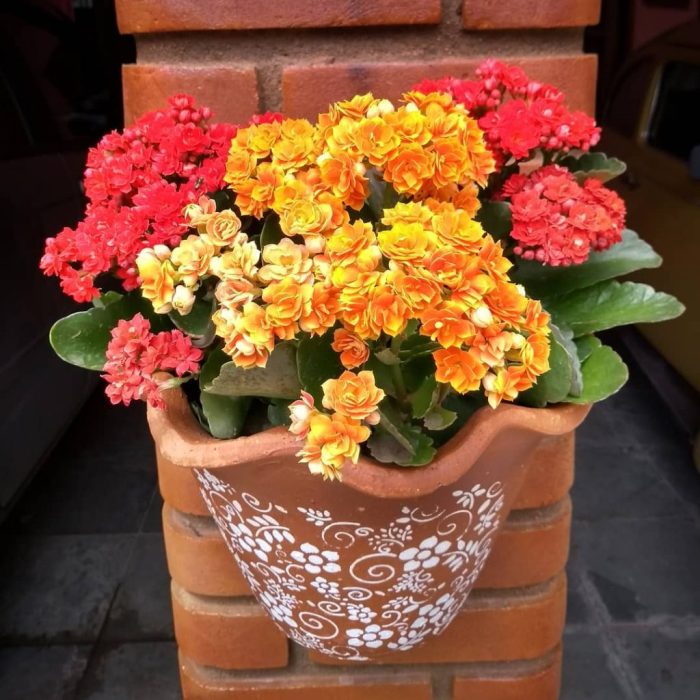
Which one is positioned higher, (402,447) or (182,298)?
(182,298)

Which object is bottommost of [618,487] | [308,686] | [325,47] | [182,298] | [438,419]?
[618,487]

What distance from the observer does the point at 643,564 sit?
1.73 m

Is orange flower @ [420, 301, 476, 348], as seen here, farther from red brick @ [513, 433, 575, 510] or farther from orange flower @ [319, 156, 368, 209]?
red brick @ [513, 433, 575, 510]

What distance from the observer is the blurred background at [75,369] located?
1640 millimetres

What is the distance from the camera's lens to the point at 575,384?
25.5 inches

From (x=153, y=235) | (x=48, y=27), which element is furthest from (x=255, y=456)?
(x=48, y=27)

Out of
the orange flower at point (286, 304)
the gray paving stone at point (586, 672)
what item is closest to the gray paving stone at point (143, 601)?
the gray paving stone at point (586, 672)

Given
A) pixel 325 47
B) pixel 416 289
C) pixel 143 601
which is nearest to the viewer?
pixel 416 289

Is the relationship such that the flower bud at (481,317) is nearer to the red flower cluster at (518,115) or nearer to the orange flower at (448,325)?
the orange flower at (448,325)

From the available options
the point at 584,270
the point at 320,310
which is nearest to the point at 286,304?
the point at 320,310

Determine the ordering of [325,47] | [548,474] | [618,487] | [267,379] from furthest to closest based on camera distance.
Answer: [618,487], [548,474], [325,47], [267,379]

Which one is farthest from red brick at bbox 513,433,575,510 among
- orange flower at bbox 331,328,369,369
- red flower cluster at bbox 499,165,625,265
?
orange flower at bbox 331,328,369,369

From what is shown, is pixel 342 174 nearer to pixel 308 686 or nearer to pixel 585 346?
pixel 585 346

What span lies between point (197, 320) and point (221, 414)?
0.27 feet
